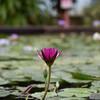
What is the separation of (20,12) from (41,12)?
2.00 ft

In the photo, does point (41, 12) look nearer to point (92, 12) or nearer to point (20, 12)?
point (20, 12)

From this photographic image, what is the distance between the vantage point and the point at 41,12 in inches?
290

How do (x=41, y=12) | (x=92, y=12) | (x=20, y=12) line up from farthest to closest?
1. (x=92, y=12)
2. (x=41, y=12)
3. (x=20, y=12)

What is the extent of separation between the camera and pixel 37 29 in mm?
4734

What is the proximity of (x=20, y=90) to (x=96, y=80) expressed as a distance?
28cm

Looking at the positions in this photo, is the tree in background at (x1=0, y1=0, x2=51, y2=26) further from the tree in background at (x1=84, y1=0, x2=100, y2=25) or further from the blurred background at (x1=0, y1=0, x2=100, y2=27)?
the tree in background at (x1=84, y1=0, x2=100, y2=25)

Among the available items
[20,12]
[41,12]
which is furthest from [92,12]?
[20,12]

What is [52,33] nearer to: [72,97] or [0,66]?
[0,66]

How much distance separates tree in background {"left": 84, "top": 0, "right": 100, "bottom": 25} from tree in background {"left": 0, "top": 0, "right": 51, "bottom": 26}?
130 centimetres

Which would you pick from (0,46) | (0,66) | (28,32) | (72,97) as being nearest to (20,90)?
(72,97)

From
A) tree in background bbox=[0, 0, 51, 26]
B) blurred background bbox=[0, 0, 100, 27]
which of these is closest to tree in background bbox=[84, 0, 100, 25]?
blurred background bbox=[0, 0, 100, 27]

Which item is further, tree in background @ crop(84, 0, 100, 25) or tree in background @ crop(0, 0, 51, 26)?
tree in background @ crop(84, 0, 100, 25)

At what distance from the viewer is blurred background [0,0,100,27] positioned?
6.62m

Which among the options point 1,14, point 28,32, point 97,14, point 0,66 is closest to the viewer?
point 0,66
